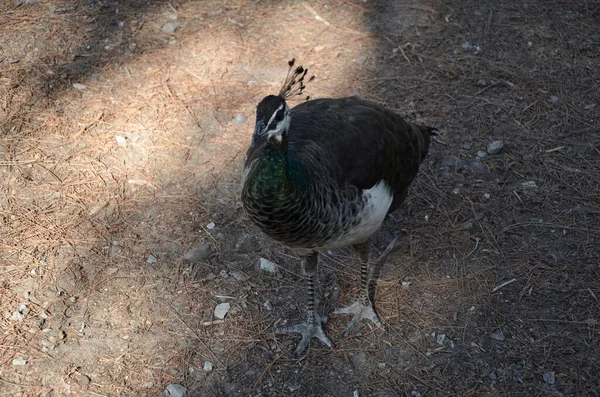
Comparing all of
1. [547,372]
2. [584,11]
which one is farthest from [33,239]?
[584,11]

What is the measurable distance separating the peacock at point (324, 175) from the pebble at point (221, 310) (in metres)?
0.39

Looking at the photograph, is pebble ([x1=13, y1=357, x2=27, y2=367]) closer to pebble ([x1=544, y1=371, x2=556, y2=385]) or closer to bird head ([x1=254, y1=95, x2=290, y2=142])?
bird head ([x1=254, y1=95, x2=290, y2=142])

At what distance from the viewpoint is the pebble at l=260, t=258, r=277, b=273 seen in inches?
165

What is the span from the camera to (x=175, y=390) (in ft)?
11.6

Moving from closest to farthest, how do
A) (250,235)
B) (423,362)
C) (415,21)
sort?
(423,362) < (250,235) < (415,21)

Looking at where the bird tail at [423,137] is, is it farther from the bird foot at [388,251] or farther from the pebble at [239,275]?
the pebble at [239,275]

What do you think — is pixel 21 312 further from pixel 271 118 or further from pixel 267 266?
pixel 271 118

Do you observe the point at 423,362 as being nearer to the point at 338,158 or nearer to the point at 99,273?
the point at 338,158

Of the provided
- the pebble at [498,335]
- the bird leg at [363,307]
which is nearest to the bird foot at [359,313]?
the bird leg at [363,307]

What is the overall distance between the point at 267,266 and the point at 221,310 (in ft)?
1.44

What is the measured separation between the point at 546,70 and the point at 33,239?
4287 mm

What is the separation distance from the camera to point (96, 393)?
11.6 feet

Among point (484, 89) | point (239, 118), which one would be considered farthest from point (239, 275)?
point (484, 89)

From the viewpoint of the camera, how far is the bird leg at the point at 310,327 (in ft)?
12.4
